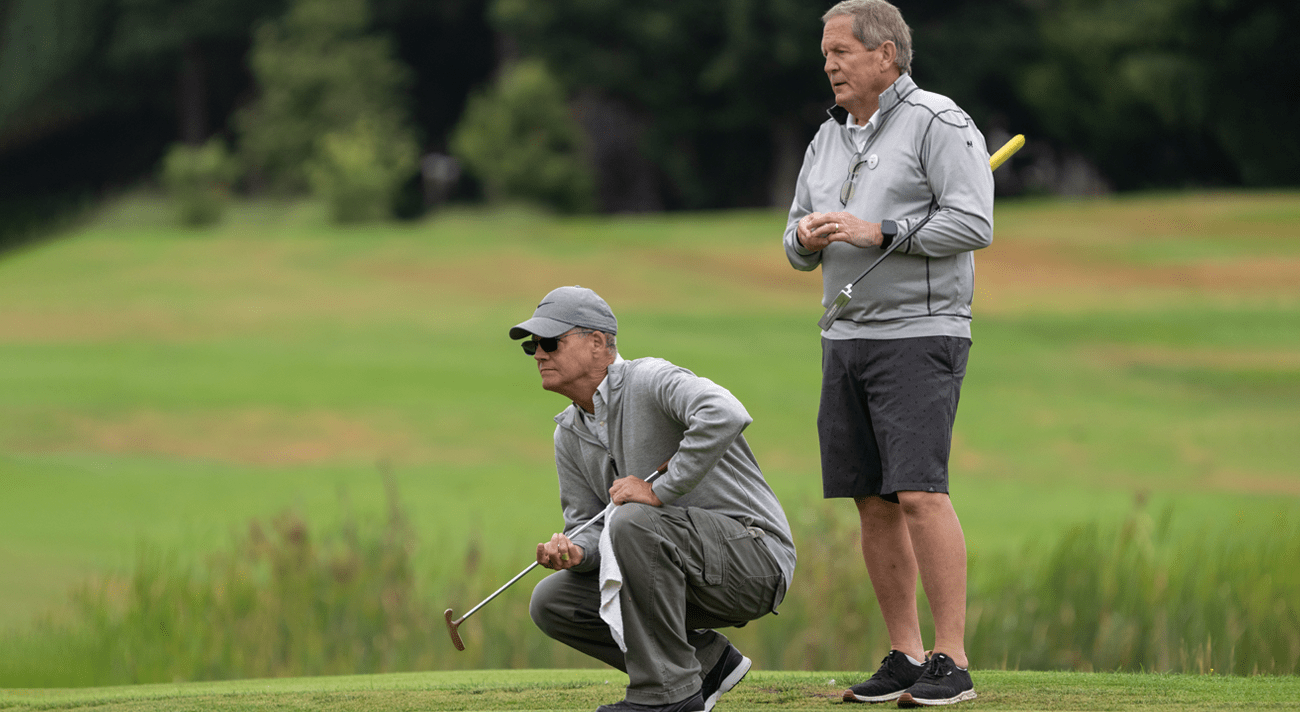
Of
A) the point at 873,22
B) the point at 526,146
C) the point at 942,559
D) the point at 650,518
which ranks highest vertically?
the point at 873,22

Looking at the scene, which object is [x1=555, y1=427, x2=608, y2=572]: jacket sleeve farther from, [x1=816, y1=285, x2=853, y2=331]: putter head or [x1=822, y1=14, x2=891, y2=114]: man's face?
[x1=822, y1=14, x2=891, y2=114]: man's face

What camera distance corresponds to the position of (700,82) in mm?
32438

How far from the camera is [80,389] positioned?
44.9ft

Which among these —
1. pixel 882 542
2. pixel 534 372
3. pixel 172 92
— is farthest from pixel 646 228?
pixel 172 92

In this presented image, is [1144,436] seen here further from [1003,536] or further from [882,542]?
[882,542]

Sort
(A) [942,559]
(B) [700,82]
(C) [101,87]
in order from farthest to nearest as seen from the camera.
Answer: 1. (C) [101,87]
2. (B) [700,82]
3. (A) [942,559]

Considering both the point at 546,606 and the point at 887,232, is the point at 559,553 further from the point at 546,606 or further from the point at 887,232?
the point at 887,232

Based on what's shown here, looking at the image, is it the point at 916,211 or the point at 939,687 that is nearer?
the point at 939,687

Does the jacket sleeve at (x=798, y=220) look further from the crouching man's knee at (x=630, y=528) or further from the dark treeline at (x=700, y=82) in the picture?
the dark treeline at (x=700, y=82)

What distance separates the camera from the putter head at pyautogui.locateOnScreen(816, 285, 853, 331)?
150 inches

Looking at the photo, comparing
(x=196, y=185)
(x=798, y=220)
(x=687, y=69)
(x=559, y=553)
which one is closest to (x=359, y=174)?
(x=196, y=185)

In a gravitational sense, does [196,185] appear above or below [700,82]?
below

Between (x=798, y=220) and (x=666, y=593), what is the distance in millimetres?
1113

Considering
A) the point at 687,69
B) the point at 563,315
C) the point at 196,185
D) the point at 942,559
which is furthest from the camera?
the point at 687,69
